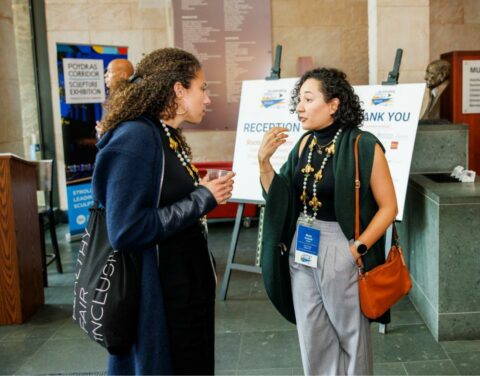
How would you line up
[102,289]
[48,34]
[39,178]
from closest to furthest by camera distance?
[102,289], [39,178], [48,34]

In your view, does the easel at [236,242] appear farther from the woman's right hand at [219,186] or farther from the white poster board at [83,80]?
the white poster board at [83,80]

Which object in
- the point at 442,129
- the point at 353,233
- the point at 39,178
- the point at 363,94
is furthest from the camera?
the point at 39,178

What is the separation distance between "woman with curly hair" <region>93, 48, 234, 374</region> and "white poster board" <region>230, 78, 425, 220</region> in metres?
2.02

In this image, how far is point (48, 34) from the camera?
6941 millimetres

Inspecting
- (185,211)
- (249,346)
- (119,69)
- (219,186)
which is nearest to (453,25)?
(119,69)

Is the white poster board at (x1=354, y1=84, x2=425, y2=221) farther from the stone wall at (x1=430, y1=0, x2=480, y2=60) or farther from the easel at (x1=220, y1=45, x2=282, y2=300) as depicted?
the stone wall at (x1=430, y1=0, x2=480, y2=60)

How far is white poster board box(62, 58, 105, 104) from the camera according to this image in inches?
237

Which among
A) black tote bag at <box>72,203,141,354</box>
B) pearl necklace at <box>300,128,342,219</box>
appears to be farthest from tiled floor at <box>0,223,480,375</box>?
black tote bag at <box>72,203,141,354</box>

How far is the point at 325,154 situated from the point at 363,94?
1.50 metres

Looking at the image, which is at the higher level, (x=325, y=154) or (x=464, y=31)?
(x=464, y=31)

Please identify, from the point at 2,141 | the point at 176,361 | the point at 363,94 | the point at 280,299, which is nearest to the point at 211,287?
the point at 176,361

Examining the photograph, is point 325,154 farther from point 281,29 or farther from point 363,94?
point 281,29

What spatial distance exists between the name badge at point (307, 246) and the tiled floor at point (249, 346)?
1.00 m

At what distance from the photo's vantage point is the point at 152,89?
1.75 meters
